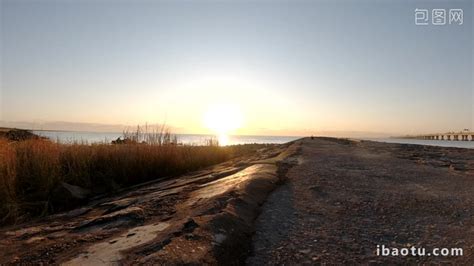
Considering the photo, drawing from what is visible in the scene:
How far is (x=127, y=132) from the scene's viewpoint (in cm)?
822

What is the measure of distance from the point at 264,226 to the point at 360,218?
28.5 inches

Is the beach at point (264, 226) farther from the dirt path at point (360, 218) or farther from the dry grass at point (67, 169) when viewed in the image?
the dry grass at point (67, 169)

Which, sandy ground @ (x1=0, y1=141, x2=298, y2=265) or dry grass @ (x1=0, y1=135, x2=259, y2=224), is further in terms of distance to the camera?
dry grass @ (x1=0, y1=135, x2=259, y2=224)

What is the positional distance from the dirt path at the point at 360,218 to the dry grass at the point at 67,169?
2.54 m

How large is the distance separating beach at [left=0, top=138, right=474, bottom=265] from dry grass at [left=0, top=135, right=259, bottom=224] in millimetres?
883

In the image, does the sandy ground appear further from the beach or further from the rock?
the rock

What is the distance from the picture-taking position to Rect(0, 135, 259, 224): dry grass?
3.91 m

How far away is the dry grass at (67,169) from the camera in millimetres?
3908

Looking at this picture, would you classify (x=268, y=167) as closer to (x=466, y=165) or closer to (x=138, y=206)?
(x=138, y=206)

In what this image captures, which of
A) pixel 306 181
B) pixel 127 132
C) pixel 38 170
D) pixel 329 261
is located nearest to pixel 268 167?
pixel 306 181

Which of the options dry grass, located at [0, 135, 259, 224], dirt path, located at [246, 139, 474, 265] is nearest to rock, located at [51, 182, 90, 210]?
dry grass, located at [0, 135, 259, 224]

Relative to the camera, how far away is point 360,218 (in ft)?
8.38

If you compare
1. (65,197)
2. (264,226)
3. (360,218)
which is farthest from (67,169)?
(360,218)

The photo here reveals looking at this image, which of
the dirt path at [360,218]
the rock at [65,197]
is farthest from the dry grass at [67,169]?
the dirt path at [360,218]
